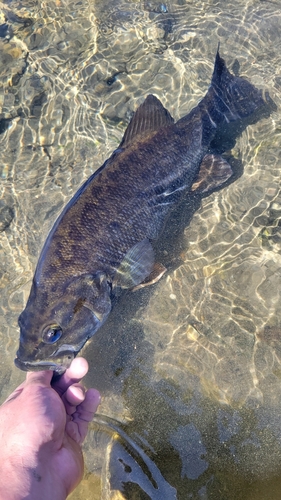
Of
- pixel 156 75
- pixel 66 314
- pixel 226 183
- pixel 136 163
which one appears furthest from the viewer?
pixel 156 75

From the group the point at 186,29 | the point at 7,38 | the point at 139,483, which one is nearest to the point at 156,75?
the point at 186,29

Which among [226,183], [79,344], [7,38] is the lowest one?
[226,183]

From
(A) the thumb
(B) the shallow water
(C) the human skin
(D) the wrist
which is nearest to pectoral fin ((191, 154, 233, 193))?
(B) the shallow water

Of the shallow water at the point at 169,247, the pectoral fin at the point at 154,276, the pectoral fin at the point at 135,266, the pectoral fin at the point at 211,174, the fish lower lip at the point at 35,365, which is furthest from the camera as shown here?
the pectoral fin at the point at 211,174

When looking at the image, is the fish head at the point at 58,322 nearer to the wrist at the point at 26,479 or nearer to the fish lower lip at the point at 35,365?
the fish lower lip at the point at 35,365

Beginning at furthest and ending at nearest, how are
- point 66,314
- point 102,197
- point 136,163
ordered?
1. point 136,163
2. point 102,197
3. point 66,314

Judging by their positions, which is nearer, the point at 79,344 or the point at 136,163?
the point at 79,344

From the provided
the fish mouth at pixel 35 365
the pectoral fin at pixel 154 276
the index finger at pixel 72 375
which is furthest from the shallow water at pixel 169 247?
the fish mouth at pixel 35 365

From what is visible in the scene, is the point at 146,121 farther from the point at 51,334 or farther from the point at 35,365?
the point at 35,365

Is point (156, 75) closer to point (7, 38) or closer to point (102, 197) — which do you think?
point (7, 38)
